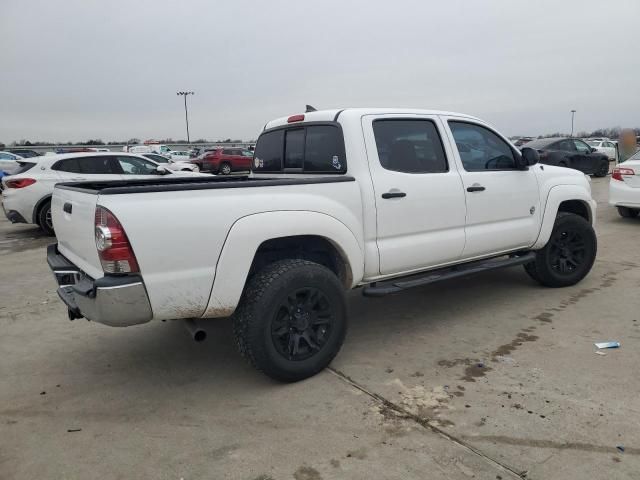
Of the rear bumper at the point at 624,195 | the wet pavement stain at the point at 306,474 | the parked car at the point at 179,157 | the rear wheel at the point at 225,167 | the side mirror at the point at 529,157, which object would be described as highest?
the parked car at the point at 179,157

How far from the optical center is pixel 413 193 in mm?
4051

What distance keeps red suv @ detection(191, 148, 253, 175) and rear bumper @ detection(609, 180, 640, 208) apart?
21.9 meters

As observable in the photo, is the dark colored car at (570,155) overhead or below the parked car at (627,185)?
overhead

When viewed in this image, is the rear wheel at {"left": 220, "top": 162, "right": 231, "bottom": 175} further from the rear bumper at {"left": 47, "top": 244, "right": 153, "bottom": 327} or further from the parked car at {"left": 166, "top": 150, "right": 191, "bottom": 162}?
the rear bumper at {"left": 47, "top": 244, "right": 153, "bottom": 327}

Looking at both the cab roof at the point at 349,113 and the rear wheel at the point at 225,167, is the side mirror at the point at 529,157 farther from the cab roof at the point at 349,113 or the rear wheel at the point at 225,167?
the rear wheel at the point at 225,167

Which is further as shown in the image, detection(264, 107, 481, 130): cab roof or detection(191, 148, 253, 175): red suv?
detection(191, 148, 253, 175): red suv

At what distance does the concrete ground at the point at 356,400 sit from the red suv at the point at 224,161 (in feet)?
80.6

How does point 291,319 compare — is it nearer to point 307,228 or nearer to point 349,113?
point 307,228

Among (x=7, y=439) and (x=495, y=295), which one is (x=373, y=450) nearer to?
(x=7, y=439)

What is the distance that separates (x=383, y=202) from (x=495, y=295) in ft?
7.60

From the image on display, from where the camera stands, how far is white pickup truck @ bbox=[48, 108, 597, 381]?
9.68 feet

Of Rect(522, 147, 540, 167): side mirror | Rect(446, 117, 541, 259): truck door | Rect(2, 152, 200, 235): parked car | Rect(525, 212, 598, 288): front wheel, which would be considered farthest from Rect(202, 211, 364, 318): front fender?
Rect(2, 152, 200, 235): parked car

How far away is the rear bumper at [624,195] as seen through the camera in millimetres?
9609

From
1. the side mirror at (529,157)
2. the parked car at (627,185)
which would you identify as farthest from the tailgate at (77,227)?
the parked car at (627,185)
